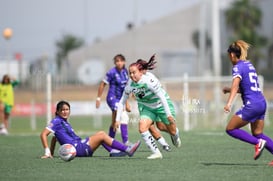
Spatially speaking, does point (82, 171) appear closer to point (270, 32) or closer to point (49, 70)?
point (49, 70)

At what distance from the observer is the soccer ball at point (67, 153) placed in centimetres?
1356

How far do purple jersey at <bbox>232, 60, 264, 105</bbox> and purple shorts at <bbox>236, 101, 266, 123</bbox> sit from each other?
80 millimetres

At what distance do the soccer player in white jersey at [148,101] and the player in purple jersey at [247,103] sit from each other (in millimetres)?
1747

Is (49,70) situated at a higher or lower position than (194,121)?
higher

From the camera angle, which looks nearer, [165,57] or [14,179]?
[14,179]

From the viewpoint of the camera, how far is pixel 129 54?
8081cm

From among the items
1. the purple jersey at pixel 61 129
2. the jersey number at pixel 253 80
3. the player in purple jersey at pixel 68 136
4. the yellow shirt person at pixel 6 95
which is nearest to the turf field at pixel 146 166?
the player in purple jersey at pixel 68 136

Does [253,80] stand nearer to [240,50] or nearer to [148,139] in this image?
[240,50]

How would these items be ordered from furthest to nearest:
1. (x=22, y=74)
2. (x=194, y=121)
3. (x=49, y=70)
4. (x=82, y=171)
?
(x=22, y=74)
(x=194, y=121)
(x=49, y=70)
(x=82, y=171)

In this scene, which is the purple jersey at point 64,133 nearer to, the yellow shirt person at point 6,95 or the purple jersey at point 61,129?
the purple jersey at point 61,129

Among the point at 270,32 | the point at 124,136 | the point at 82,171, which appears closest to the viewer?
the point at 82,171

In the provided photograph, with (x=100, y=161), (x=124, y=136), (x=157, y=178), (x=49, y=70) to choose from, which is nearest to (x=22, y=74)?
(x=49, y=70)

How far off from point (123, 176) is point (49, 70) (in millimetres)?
20313

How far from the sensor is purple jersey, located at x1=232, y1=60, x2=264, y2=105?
41.8 feet
